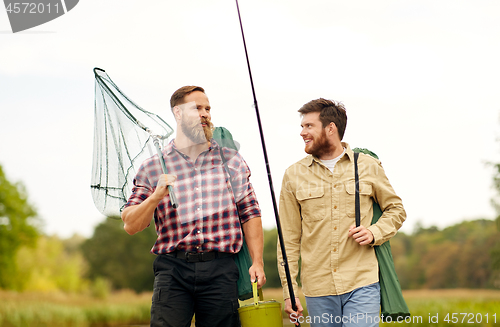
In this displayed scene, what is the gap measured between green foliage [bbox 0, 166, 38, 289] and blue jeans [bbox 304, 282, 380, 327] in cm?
2778

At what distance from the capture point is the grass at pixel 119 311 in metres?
10.7

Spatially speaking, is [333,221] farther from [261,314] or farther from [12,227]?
[12,227]

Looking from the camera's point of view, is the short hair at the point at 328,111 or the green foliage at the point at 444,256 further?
the green foliage at the point at 444,256

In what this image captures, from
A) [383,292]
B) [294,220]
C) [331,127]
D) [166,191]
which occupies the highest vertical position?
[331,127]

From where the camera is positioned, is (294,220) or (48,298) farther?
(48,298)

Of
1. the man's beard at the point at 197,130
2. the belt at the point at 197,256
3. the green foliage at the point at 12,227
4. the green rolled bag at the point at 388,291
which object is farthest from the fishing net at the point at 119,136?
the green foliage at the point at 12,227

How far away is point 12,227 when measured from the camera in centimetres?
2855

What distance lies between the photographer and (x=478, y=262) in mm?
27562

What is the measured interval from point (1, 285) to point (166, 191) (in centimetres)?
2807

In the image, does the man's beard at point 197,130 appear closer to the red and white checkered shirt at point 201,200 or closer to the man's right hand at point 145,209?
the red and white checkered shirt at point 201,200

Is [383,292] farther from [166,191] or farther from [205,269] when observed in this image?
[166,191]

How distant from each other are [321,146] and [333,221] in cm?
56

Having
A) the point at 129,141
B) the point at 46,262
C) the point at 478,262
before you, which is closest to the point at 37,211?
the point at 46,262

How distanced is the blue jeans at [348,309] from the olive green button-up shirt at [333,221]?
0.16ft
